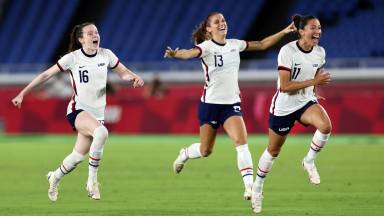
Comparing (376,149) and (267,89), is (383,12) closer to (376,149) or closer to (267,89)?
(267,89)

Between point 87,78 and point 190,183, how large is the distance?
337 cm

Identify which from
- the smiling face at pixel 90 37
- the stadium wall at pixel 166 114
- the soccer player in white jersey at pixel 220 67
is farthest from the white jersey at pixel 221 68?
the stadium wall at pixel 166 114

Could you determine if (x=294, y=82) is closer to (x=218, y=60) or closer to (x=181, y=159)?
(x=218, y=60)

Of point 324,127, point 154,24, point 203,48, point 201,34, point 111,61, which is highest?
point 201,34

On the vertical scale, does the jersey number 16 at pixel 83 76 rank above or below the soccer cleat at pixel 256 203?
above

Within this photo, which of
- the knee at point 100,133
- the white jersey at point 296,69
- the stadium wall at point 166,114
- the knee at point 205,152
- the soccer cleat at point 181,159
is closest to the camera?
the white jersey at point 296,69

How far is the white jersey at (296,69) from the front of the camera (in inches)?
484

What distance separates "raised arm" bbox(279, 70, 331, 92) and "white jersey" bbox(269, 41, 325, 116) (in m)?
0.09

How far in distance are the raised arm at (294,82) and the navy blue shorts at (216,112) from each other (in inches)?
42.0

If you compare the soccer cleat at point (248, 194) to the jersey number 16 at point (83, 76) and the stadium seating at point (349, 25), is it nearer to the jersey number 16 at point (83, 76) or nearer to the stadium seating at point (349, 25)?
the jersey number 16 at point (83, 76)

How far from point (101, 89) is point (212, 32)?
1581 mm

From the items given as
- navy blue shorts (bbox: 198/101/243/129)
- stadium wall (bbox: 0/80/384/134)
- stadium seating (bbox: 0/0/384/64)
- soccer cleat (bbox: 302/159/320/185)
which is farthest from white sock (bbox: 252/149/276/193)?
stadium seating (bbox: 0/0/384/64)

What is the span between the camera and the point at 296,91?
41.6 feet

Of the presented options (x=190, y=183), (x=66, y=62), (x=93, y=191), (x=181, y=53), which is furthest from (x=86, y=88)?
(x=190, y=183)
